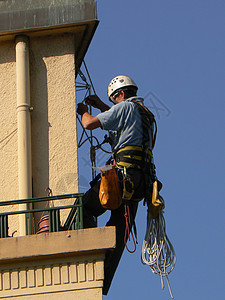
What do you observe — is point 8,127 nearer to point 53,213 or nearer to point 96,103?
point 96,103

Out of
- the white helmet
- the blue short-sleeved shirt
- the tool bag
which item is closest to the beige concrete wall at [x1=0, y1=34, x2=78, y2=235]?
the white helmet

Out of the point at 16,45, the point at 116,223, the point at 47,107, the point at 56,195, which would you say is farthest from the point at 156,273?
the point at 16,45

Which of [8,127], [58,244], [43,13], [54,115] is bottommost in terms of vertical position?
[58,244]

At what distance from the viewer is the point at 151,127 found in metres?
11.6

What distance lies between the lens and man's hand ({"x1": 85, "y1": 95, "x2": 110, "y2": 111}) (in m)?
12.3

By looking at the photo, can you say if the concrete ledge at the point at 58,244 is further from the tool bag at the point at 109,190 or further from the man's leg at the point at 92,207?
the man's leg at the point at 92,207

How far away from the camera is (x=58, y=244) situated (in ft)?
34.4

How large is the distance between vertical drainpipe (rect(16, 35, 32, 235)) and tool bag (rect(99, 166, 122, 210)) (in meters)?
1.25

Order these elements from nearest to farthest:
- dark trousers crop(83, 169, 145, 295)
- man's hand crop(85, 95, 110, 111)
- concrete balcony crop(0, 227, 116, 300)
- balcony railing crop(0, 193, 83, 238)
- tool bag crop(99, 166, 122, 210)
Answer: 1. concrete balcony crop(0, 227, 116, 300)
2. balcony railing crop(0, 193, 83, 238)
3. tool bag crop(99, 166, 122, 210)
4. dark trousers crop(83, 169, 145, 295)
5. man's hand crop(85, 95, 110, 111)

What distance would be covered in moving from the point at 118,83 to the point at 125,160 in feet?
3.74

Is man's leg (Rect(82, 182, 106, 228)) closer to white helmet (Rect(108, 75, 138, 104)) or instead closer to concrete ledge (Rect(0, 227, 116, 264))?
concrete ledge (Rect(0, 227, 116, 264))

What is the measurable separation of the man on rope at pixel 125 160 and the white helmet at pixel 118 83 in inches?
11.7

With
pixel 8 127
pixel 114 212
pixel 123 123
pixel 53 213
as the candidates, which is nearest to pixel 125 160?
pixel 123 123

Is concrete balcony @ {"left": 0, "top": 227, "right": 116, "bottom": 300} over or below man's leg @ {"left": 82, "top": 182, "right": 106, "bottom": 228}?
below
